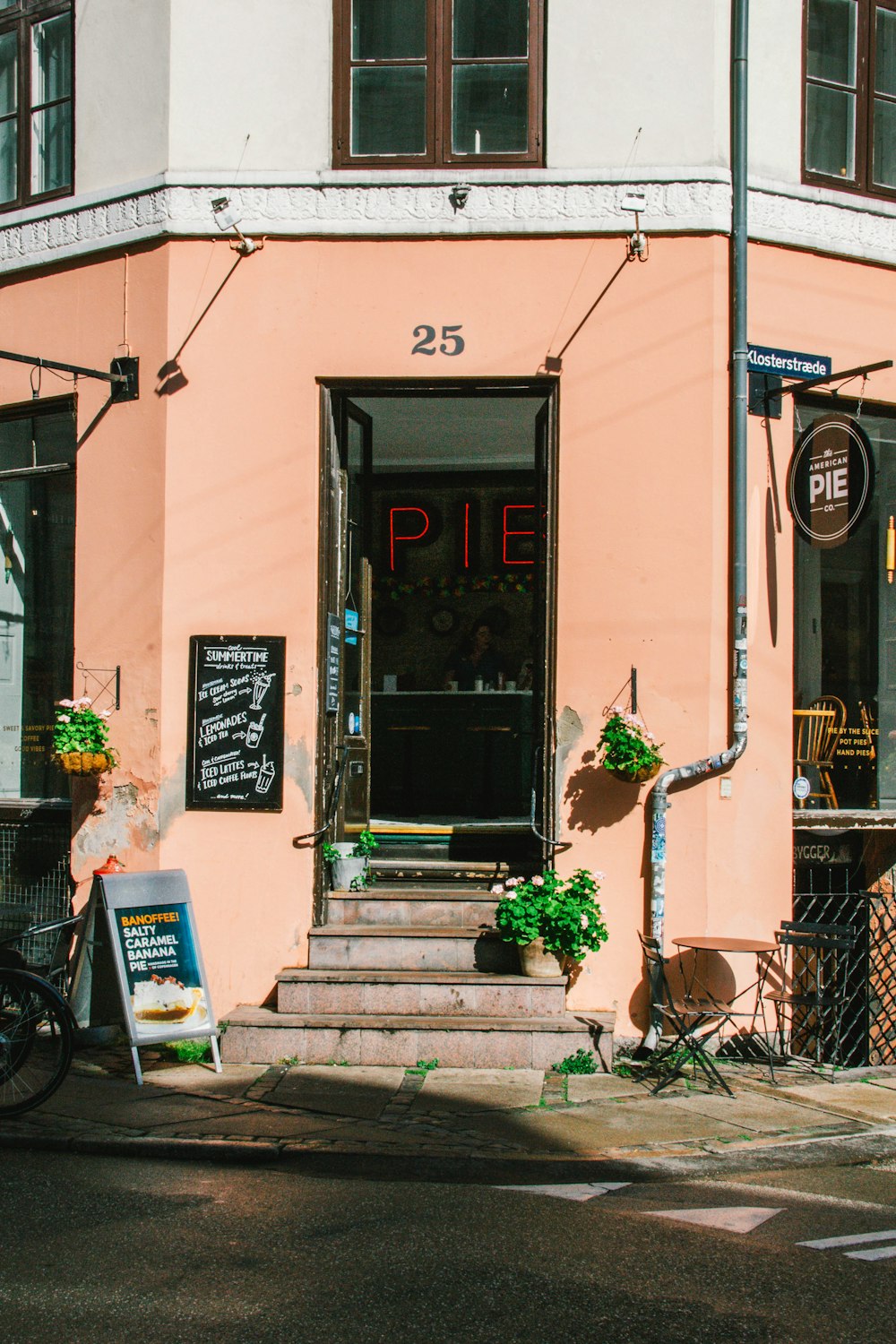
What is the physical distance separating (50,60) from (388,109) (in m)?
2.95

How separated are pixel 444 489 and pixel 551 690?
6889mm

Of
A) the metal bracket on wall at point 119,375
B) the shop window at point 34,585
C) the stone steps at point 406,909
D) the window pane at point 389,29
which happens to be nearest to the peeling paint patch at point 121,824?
the shop window at point 34,585

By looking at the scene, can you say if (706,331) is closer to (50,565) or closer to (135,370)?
(135,370)

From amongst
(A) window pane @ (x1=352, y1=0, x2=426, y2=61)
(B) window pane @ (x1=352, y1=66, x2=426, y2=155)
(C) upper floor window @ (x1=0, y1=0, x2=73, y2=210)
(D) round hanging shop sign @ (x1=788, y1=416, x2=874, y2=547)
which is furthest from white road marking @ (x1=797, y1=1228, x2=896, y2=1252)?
(C) upper floor window @ (x1=0, y1=0, x2=73, y2=210)

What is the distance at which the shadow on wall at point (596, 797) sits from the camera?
29.5ft

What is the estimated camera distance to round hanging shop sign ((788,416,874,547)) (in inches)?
346

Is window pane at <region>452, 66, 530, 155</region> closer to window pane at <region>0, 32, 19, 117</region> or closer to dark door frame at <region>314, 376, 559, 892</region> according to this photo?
dark door frame at <region>314, 376, 559, 892</region>

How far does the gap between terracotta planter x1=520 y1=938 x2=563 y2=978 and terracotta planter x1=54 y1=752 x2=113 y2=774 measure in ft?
10.5

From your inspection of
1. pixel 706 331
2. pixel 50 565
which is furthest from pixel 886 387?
pixel 50 565

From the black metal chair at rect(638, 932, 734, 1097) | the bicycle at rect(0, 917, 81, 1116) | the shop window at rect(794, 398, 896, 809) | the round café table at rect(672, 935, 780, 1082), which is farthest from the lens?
the shop window at rect(794, 398, 896, 809)

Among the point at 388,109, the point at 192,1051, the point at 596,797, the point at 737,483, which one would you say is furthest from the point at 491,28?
the point at 192,1051

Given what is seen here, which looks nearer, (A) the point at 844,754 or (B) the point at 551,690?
(B) the point at 551,690

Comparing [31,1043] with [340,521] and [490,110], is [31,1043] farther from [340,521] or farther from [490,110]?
Result: [490,110]

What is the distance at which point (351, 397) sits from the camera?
31.8 ft
